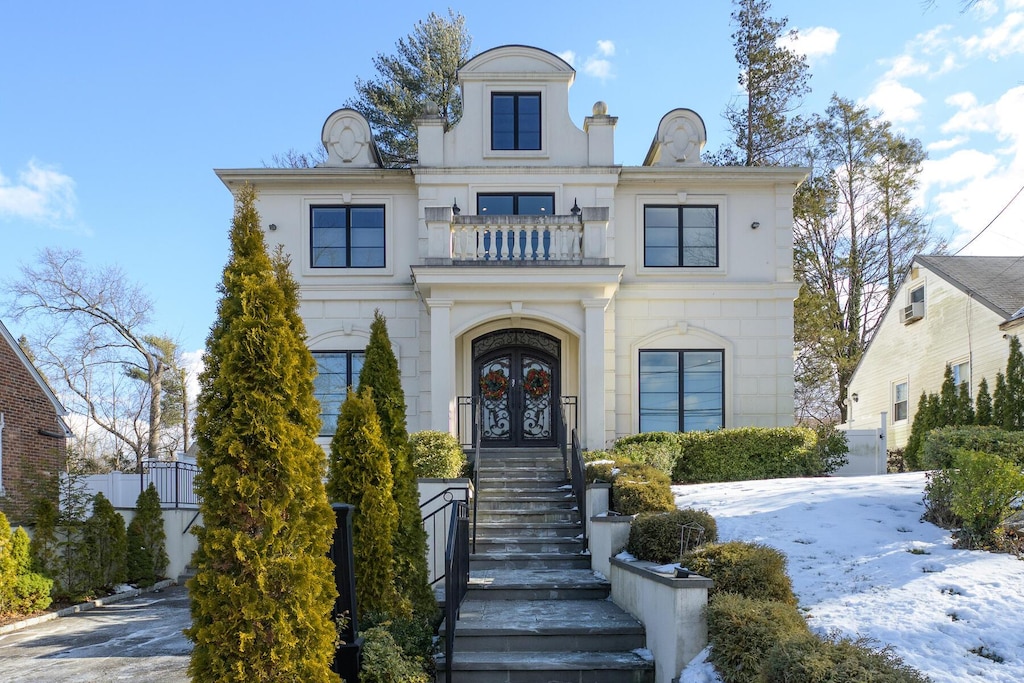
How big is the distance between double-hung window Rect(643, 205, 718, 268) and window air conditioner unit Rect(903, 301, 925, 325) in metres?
7.75

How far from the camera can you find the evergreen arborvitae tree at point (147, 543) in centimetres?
1561

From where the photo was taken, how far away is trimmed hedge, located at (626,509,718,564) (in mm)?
8656

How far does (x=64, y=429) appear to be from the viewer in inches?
729

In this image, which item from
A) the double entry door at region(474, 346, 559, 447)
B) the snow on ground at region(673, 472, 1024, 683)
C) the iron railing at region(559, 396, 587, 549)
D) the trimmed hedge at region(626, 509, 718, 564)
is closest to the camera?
the snow on ground at region(673, 472, 1024, 683)

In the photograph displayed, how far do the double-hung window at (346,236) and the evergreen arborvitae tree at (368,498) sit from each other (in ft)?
29.9

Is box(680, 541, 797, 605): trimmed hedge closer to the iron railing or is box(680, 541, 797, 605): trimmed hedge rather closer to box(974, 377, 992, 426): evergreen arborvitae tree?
the iron railing


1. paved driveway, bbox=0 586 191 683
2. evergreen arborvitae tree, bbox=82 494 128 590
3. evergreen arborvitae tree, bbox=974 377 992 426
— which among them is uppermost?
evergreen arborvitae tree, bbox=974 377 992 426

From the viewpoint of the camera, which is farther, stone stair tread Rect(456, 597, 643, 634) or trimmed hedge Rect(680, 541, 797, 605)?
stone stair tread Rect(456, 597, 643, 634)

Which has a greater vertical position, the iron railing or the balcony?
the balcony

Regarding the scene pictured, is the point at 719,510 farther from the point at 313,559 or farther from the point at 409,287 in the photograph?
the point at 409,287

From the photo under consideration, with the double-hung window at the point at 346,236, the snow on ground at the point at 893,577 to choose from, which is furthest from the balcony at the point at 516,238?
the snow on ground at the point at 893,577

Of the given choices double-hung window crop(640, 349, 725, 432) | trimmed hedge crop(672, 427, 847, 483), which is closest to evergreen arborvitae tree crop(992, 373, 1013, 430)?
trimmed hedge crop(672, 427, 847, 483)

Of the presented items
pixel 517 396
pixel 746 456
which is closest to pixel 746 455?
pixel 746 456

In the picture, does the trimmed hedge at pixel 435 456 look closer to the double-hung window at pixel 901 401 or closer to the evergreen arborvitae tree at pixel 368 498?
the evergreen arborvitae tree at pixel 368 498
